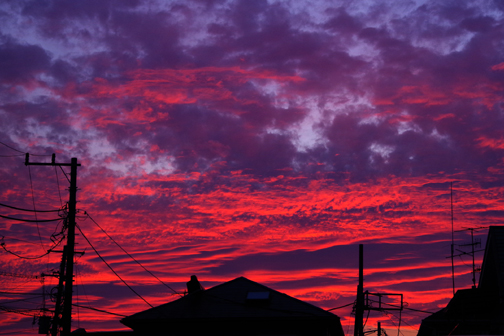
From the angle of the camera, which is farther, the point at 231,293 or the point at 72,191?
the point at 231,293

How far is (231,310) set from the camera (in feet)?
94.8

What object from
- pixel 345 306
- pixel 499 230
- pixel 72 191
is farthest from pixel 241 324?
pixel 499 230

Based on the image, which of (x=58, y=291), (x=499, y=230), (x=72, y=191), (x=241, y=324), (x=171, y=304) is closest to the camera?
(x=499, y=230)

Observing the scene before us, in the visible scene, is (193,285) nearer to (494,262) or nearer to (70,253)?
(70,253)

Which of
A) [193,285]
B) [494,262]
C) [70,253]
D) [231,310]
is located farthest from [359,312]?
[70,253]

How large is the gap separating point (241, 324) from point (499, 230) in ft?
45.4

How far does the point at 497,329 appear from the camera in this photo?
24312 mm

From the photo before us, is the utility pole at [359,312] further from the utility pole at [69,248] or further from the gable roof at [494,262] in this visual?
the utility pole at [69,248]

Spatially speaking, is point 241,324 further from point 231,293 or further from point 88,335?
point 88,335

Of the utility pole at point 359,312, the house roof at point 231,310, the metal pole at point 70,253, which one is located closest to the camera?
the metal pole at point 70,253

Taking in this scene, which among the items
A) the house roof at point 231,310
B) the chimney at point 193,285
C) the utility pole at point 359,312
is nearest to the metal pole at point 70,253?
the house roof at point 231,310

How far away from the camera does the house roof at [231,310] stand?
2814 centimetres

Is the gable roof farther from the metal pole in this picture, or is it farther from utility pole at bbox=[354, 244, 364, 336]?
the metal pole

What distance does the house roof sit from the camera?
92.3 feet
